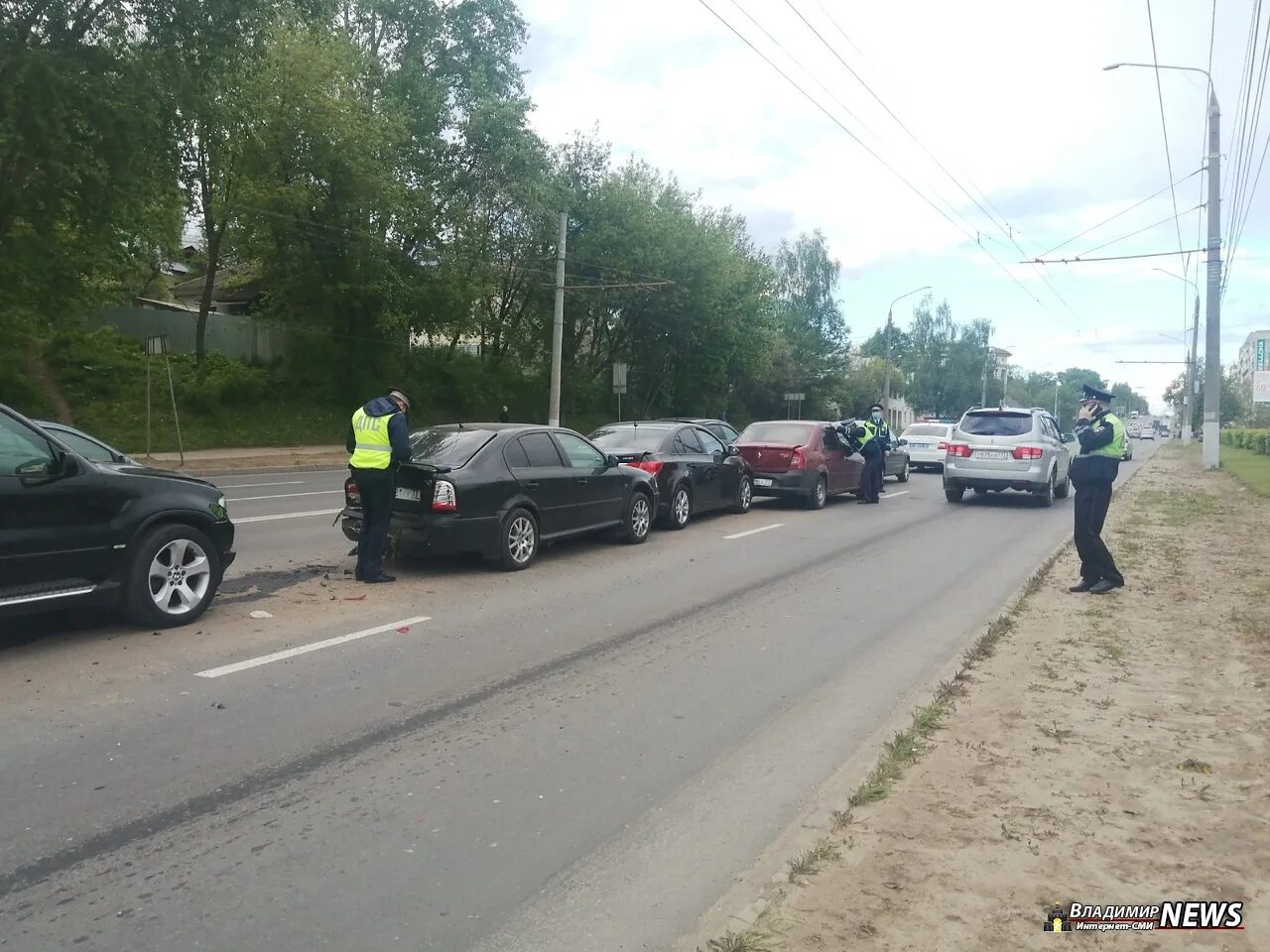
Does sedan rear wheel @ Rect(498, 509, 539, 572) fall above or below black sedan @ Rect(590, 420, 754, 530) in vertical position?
below

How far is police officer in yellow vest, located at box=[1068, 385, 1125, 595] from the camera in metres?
9.06

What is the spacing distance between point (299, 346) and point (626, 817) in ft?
104

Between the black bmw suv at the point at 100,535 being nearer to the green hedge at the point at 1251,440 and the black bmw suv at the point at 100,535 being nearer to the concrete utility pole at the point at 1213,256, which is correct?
the concrete utility pole at the point at 1213,256

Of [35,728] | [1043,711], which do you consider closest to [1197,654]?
[1043,711]

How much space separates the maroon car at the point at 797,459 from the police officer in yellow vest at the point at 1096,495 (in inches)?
286

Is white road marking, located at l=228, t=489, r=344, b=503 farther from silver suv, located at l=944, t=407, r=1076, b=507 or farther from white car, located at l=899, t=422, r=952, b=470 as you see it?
white car, located at l=899, t=422, r=952, b=470

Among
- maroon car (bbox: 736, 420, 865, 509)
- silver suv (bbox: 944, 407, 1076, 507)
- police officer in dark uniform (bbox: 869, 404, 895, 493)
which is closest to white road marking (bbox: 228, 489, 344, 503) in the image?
maroon car (bbox: 736, 420, 865, 509)

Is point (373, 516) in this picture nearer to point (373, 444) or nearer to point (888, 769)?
point (373, 444)

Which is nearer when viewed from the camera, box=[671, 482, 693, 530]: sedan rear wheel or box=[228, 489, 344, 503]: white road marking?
box=[671, 482, 693, 530]: sedan rear wheel

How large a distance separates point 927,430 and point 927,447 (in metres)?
0.96

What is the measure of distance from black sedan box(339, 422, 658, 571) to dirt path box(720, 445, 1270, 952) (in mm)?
4774

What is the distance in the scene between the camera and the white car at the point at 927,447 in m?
27.2

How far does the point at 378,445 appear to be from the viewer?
28.7 ft

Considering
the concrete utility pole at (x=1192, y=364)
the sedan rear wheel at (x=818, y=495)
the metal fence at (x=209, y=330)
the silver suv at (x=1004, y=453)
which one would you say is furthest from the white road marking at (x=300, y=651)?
the concrete utility pole at (x=1192, y=364)
